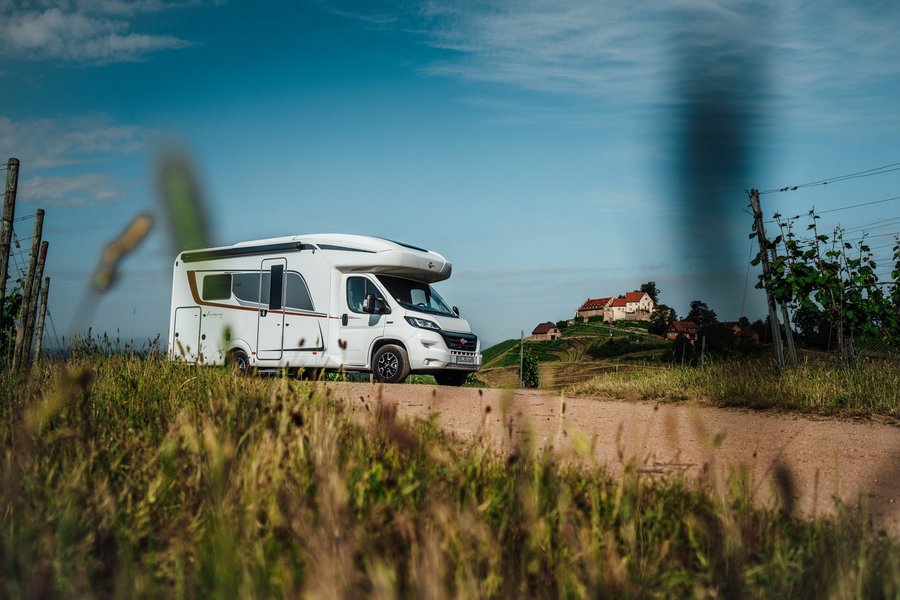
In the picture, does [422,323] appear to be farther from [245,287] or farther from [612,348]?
[612,348]

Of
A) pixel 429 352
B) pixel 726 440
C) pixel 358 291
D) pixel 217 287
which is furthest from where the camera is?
pixel 217 287

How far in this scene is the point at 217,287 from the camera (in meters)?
15.7

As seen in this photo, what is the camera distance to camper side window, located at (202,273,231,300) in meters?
15.5

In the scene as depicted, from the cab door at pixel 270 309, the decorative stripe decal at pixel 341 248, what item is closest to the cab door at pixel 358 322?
the decorative stripe decal at pixel 341 248

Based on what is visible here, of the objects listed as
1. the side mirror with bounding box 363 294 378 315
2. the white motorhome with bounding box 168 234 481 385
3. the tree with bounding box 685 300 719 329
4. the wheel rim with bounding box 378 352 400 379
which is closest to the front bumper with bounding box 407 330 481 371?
the white motorhome with bounding box 168 234 481 385

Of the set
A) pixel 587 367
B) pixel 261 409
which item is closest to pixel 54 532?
pixel 261 409

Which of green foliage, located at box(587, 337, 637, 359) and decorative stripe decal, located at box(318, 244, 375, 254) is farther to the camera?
green foliage, located at box(587, 337, 637, 359)

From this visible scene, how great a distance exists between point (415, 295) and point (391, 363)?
1540mm

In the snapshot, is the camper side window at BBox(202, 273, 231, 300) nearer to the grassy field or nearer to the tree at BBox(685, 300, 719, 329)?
the grassy field

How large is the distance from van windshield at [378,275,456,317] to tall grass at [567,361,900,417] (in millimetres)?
3304

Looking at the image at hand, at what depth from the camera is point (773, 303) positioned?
1442cm

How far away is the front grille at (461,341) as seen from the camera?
13.4 meters

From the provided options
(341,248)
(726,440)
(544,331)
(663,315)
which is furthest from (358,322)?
(544,331)

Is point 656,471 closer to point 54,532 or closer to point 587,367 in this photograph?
point 54,532
